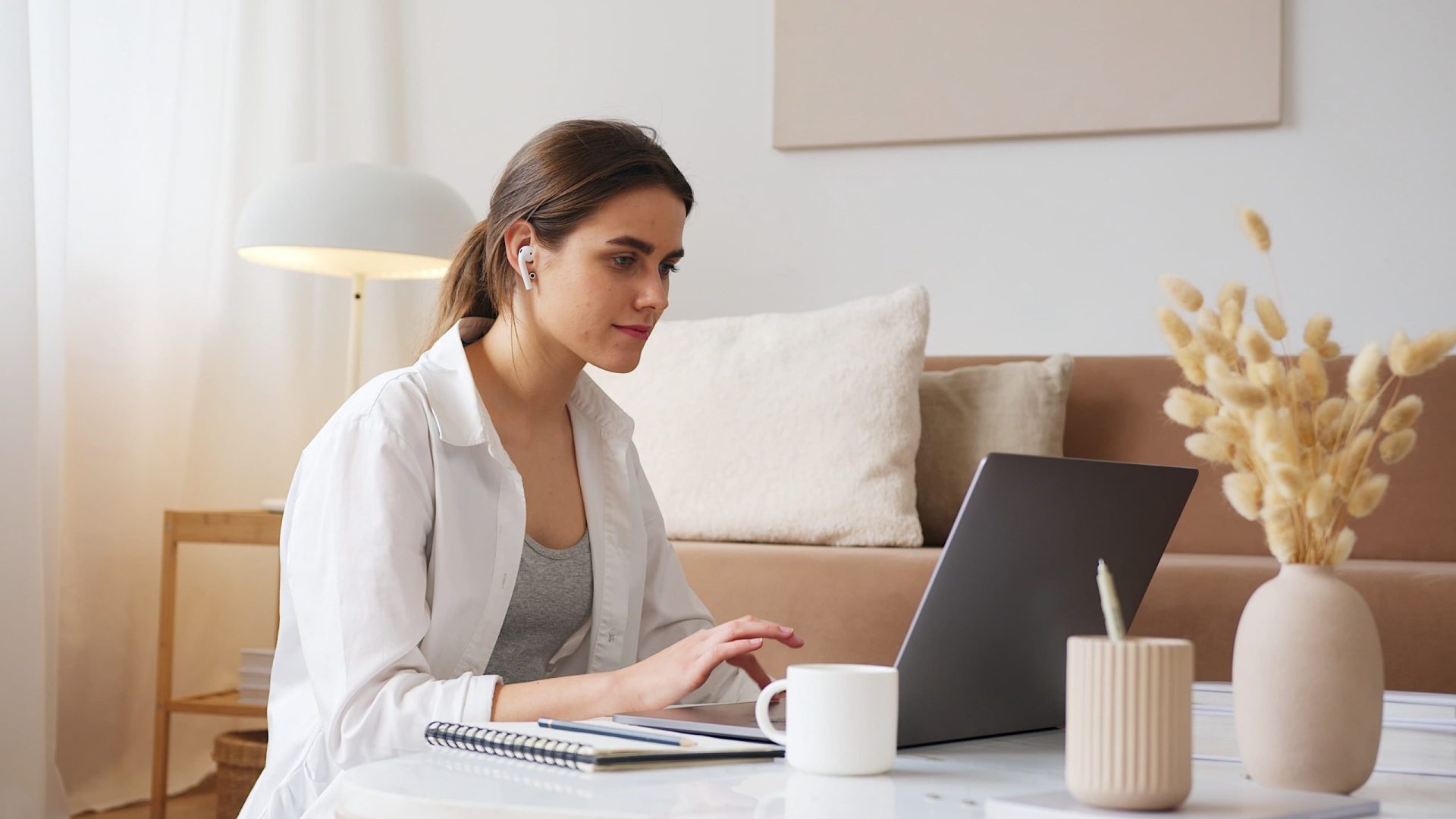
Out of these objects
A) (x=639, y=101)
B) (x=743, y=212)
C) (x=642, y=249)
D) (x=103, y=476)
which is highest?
(x=639, y=101)

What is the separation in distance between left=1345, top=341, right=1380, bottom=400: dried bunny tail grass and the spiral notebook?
1.28ft

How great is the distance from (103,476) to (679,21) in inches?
62.8

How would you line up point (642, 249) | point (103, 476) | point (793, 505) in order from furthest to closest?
point (103, 476) → point (793, 505) → point (642, 249)

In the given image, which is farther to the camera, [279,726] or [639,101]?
[639,101]

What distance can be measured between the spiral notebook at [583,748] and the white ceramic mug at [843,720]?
0.05m

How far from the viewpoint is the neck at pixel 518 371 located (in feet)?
4.79

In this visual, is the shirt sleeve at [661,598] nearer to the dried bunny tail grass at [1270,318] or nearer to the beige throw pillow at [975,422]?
the dried bunny tail grass at [1270,318]

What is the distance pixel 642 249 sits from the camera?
4.73ft

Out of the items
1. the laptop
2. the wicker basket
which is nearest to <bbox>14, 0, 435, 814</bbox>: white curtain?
the wicker basket

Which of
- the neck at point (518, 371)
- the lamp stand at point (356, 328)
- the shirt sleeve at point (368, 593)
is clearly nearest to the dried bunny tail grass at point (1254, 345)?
the shirt sleeve at point (368, 593)

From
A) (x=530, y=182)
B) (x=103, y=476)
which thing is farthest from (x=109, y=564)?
(x=530, y=182)

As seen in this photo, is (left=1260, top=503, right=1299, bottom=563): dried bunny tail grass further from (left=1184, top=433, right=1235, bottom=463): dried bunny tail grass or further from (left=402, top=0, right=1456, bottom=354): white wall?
(left=402, top=0, right=1456, bottom=354): white wall

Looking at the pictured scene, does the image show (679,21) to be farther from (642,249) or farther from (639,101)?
(642,249)

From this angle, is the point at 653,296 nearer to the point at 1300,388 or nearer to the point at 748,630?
the point at 748,630
